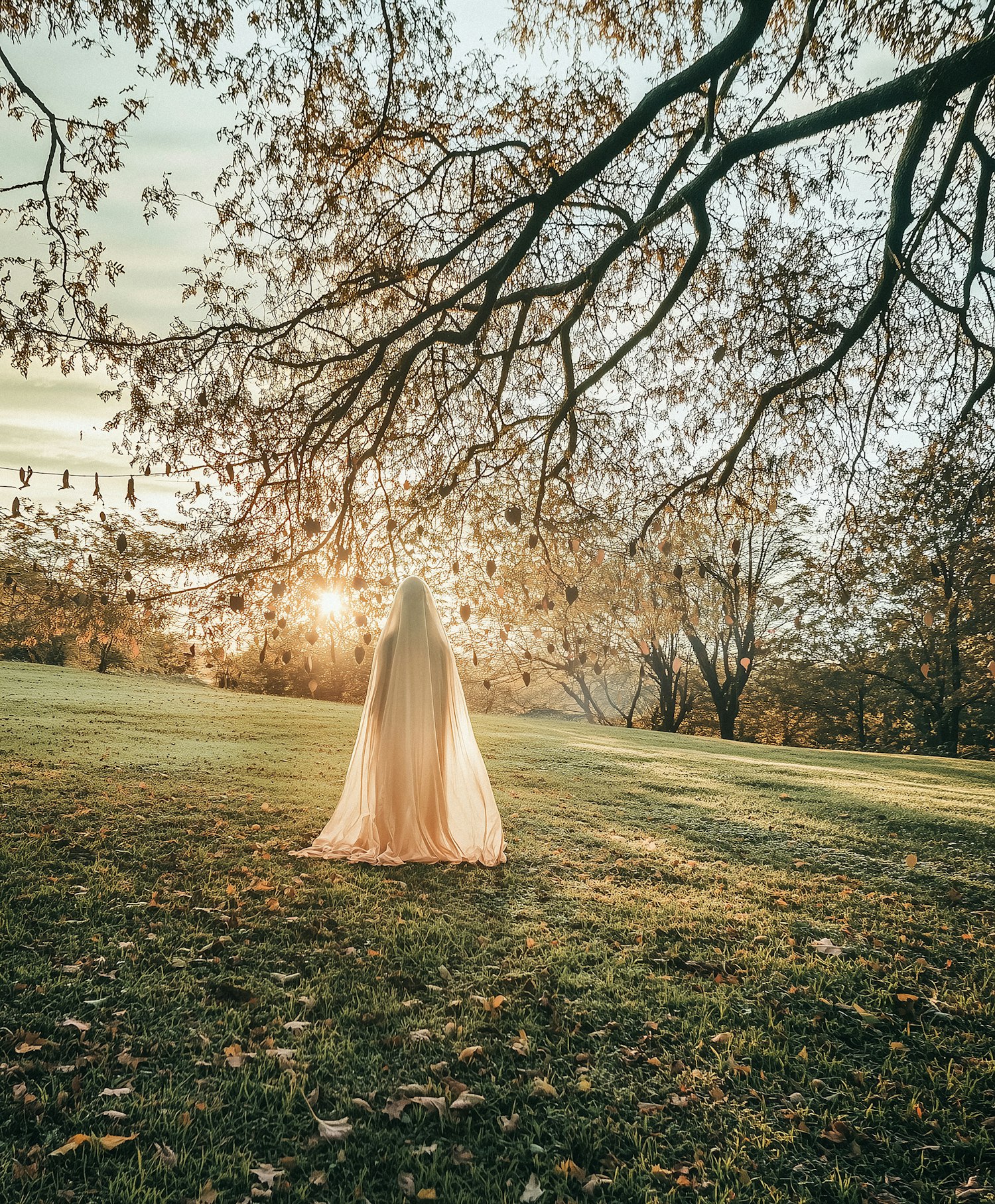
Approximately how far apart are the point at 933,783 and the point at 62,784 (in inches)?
654

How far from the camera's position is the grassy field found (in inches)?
108

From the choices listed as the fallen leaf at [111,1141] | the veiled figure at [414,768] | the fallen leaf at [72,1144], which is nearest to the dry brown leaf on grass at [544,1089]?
the fallen leaf at [111,1141]

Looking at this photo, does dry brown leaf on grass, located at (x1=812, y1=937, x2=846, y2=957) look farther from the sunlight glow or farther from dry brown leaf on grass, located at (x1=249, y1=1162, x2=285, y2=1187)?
the sunlight glow

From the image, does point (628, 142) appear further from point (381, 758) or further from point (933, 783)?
point (933, 783)

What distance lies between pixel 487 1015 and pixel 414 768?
295 cm

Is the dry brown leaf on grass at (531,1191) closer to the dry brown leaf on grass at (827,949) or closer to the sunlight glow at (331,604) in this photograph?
the dry brown leaf on grass at (827,949)

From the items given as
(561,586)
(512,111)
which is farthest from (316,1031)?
(512,111)

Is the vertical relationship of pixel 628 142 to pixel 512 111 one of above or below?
below

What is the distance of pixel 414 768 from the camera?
6.55m

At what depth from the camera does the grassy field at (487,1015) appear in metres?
2.73

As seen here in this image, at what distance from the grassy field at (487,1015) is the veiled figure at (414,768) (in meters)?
0.38

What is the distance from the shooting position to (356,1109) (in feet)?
9.91

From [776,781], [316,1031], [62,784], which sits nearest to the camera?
[316,1031]

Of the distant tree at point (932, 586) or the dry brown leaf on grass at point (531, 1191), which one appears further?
→ the distant tree at point (932, 586)
